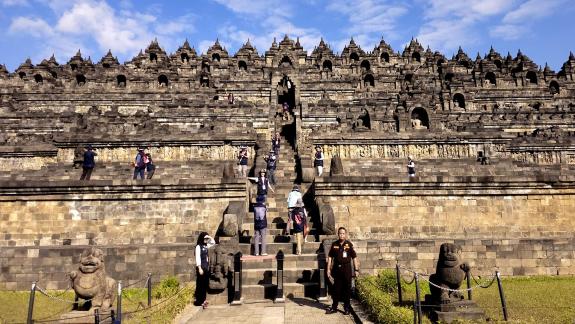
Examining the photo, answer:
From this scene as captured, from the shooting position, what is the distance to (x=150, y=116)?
27219mm

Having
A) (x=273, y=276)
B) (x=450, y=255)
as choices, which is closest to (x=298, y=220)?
(x=273, y=276)

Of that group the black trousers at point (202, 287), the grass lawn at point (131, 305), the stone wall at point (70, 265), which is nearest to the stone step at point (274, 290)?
the black trousers at point (202, 287)

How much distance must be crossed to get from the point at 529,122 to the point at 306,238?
961 inches

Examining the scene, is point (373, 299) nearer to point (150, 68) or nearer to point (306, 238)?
point (306, 238)

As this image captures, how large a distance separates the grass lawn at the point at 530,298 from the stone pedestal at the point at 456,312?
27 cm

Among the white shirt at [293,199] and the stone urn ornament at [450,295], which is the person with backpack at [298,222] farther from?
the stone urn ornament at [450,295]

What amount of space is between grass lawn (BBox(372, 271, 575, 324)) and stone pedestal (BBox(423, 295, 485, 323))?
0.27 m

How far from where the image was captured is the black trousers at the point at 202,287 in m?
9.47

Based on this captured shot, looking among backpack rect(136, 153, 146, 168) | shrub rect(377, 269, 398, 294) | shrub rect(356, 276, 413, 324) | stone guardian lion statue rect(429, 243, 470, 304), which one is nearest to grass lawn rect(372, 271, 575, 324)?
shrub rect(377, 269, 398, 294)

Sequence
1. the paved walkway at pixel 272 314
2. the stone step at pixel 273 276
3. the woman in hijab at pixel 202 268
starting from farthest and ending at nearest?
the stone step at pixel 273 276
the woman in hijab at pixel 202 268
the paved walkway at pixel 272 314

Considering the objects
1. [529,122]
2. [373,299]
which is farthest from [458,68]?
[373,299]

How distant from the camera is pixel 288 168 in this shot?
1838cm

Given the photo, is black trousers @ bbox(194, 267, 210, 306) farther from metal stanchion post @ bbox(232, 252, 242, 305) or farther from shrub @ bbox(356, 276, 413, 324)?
shrub @ bbox(356, 276, 413, 324)

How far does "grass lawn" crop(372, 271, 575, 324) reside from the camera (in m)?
7.62
